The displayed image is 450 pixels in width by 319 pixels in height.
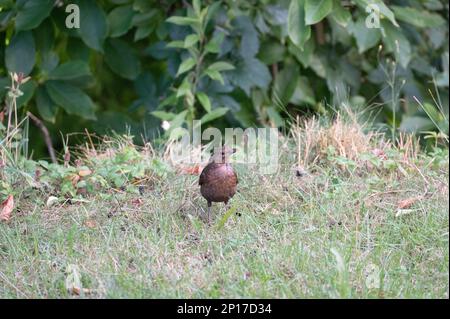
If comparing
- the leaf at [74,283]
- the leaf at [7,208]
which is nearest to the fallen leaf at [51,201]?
the leaf at [7,208]

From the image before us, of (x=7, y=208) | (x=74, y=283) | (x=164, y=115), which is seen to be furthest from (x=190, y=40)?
(x=74, y=283)

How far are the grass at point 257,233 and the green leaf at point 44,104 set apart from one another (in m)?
0.94

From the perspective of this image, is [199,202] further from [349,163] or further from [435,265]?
[435,265]

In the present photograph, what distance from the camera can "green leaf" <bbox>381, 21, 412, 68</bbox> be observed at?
609 cm

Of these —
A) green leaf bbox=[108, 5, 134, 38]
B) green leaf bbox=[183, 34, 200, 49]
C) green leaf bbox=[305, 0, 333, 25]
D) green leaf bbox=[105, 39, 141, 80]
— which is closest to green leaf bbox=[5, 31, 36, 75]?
green leaf bbox=[108, 5, 134, 38]

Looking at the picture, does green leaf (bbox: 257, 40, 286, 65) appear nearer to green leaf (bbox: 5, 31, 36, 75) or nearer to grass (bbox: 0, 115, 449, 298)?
grass (bbox: 0, 115, 449, 298)

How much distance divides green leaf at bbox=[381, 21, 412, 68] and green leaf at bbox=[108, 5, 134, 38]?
6.62ft

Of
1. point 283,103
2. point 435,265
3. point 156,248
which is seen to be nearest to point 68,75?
point 283,103

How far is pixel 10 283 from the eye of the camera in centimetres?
388

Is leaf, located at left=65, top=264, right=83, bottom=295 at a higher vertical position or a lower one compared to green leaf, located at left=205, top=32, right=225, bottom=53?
lower

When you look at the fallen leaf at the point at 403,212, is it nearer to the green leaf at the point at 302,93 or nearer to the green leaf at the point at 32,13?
the green leaf at the point at 302,93

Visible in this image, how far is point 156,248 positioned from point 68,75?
7.64 feet

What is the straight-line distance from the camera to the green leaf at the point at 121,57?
6.54 m

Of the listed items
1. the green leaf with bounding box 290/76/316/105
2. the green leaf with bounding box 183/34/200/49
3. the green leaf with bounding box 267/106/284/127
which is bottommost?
the green leaf with bounding box 267/106/284/127
